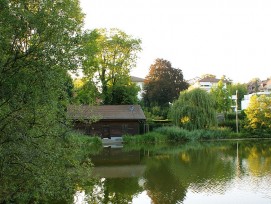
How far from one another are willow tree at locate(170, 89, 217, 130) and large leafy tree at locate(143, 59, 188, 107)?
10.1 metres

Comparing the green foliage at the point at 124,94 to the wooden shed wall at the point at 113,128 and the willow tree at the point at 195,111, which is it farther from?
the willow tree at the point at 195,111

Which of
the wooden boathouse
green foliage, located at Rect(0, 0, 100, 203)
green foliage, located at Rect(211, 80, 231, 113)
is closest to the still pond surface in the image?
green foliage, located at Rect(0, 0, 100, 203)

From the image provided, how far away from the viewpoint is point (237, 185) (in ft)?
52.1

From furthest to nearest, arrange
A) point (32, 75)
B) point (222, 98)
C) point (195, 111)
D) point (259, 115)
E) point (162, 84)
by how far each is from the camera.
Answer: point (222, 98)
point (162, 84)
point (259, 115)
point (195, 111)
point (32, 75)

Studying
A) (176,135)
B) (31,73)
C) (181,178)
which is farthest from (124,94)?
(31,73)

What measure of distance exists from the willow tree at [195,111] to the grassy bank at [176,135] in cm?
101

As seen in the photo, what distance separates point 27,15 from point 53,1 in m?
1.00

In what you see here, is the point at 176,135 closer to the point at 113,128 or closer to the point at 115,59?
the point at 113,128

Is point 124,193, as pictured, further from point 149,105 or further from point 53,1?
point 149,105

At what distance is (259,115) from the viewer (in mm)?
40531

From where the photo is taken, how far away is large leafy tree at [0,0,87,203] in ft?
25.7

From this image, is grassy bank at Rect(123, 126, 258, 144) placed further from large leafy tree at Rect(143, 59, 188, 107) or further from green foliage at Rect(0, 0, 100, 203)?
green foliage at Rect(0, 0, 100, 203)

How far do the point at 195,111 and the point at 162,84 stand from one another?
11.8 metres

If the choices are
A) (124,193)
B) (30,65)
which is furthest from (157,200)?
(30,65)
